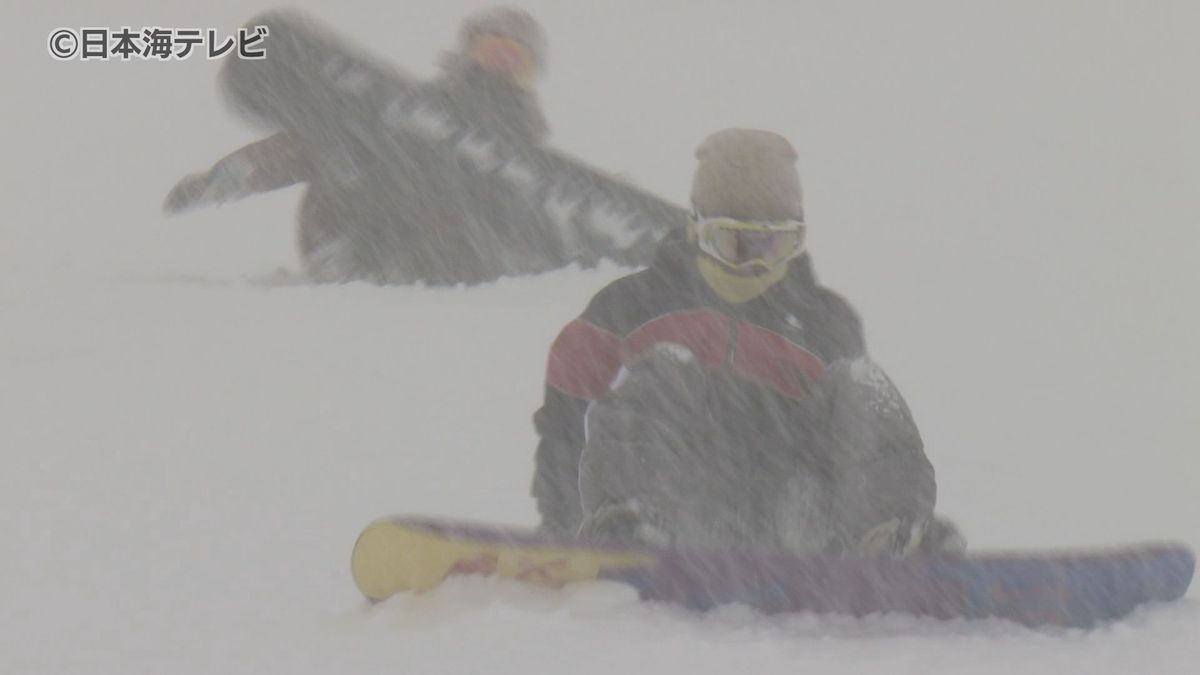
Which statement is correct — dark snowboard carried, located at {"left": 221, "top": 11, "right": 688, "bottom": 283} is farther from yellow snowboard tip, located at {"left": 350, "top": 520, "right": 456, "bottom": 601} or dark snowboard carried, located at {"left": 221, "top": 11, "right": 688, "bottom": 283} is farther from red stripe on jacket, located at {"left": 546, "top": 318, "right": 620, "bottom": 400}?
yellow snowboard tip, located at {"left": 350, "top": 520, "right": 456, "bottom": 601}

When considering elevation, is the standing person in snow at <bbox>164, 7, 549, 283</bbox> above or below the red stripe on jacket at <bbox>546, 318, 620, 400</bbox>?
above

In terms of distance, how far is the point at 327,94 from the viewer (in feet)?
24.6

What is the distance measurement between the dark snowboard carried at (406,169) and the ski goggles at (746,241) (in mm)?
4461

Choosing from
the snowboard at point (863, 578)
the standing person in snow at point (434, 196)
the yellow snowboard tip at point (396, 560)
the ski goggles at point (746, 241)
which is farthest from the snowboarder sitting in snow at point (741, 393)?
the standing person in snow at point (434, 196)

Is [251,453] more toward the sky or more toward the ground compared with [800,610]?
more toward the sky

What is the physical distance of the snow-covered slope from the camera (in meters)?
2.86

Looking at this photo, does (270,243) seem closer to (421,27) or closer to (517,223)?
(517,223)

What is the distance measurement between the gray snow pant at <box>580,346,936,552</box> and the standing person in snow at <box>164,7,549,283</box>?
4.55m

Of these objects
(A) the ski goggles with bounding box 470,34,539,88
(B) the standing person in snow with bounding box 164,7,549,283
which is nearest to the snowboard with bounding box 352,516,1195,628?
(B) the standing person in snow with bounding box 164,7,549,283

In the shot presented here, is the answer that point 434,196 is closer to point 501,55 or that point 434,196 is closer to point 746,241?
point 501,55

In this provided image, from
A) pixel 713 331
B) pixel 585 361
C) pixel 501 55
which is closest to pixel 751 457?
pixel 713 331

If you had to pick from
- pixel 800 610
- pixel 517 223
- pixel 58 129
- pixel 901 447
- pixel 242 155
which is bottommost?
pixel 800 610

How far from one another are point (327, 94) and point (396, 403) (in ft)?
7.49

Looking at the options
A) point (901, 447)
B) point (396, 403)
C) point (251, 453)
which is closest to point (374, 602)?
point (901, 447)
